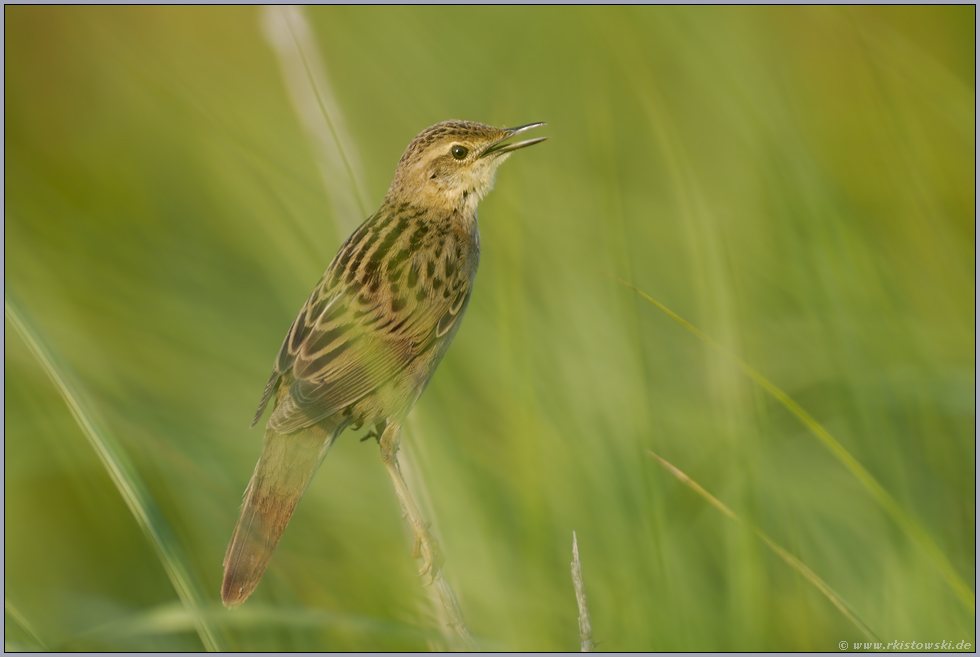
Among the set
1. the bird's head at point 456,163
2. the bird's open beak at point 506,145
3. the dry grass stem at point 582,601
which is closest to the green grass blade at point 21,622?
the dry grass stem at point 582,601

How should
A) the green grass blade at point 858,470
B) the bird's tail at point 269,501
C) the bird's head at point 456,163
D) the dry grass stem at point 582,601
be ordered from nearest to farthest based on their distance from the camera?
the dry grass stem at point 582,601 → the green grass blade at point 858,470 → the bird's tail at point 269,501 → the bird's head at point 456,163

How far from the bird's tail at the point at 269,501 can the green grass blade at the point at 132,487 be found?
21 cm

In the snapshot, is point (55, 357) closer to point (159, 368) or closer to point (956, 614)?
point (159, 368)

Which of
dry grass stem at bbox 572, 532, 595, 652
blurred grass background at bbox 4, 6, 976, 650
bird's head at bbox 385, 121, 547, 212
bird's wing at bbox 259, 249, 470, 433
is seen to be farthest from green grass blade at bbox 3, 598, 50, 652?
bird's head at bbox 385, 121, 547, 212

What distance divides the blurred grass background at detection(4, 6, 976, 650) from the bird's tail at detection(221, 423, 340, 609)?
0.52 ft

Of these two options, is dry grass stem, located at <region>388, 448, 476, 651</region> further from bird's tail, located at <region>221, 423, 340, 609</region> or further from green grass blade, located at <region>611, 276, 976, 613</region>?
green grass blade, located at <region>611, 276, 976, 613</region>

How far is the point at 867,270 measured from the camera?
2818 millimetres

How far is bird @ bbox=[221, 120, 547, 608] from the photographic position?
7.71 feet

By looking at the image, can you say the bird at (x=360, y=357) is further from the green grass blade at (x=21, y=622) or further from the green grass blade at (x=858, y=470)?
the green grass blade at (x=858, y=470)

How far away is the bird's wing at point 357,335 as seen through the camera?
95.0 inches

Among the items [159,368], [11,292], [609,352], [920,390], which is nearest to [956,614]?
[920,390]

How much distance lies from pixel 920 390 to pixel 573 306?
4.69 ft

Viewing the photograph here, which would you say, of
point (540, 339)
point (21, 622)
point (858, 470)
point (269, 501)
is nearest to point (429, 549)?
point (269, 501)

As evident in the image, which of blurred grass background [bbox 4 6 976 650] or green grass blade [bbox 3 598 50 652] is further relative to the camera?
blurred grass background [bbox 4 6 976 650]
